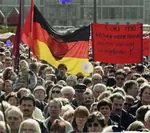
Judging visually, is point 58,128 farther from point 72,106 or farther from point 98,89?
point 98,89

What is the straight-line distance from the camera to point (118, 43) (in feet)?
42.9

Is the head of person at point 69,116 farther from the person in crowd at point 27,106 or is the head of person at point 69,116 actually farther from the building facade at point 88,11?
the building facade at point 88,11

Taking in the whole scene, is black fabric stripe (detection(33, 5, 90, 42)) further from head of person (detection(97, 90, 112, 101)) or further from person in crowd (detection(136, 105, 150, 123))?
person in crowd (detection(136, 105, 150, 123))

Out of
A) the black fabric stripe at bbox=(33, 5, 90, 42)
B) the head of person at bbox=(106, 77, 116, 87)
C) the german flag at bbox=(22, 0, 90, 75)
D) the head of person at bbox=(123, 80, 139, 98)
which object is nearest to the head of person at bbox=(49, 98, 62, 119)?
the head of person at bbox=(123, 80, 139, 98)

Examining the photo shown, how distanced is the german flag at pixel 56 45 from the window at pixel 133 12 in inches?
2636

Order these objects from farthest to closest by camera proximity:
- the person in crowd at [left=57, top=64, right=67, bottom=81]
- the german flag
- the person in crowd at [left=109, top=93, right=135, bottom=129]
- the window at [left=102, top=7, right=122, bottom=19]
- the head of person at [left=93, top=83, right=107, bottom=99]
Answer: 1. the window at [left=102, top=7, right=122, bottom=19]
2. the german flag
3. the person in crowd at [left=57, top=64, right=67, bottom=81]
4. the head of person at [left=93, top=83, right=107, bottom=99]
5. the person in crowd at [left=109, top=93, right=135, bottom=129]

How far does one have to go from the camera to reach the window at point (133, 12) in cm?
8062

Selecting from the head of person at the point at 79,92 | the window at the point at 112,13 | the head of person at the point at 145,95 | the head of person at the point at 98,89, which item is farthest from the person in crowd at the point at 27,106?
the window at the point at 112,13

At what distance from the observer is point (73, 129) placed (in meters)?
8.29

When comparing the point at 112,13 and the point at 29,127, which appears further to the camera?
the point at 112,13

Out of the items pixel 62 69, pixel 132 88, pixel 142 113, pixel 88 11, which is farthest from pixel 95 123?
pixel 88 11

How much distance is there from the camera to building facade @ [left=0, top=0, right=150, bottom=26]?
77.8 m

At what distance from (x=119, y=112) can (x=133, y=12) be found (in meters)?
72.5

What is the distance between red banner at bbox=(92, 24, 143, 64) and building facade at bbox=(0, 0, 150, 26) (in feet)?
204
